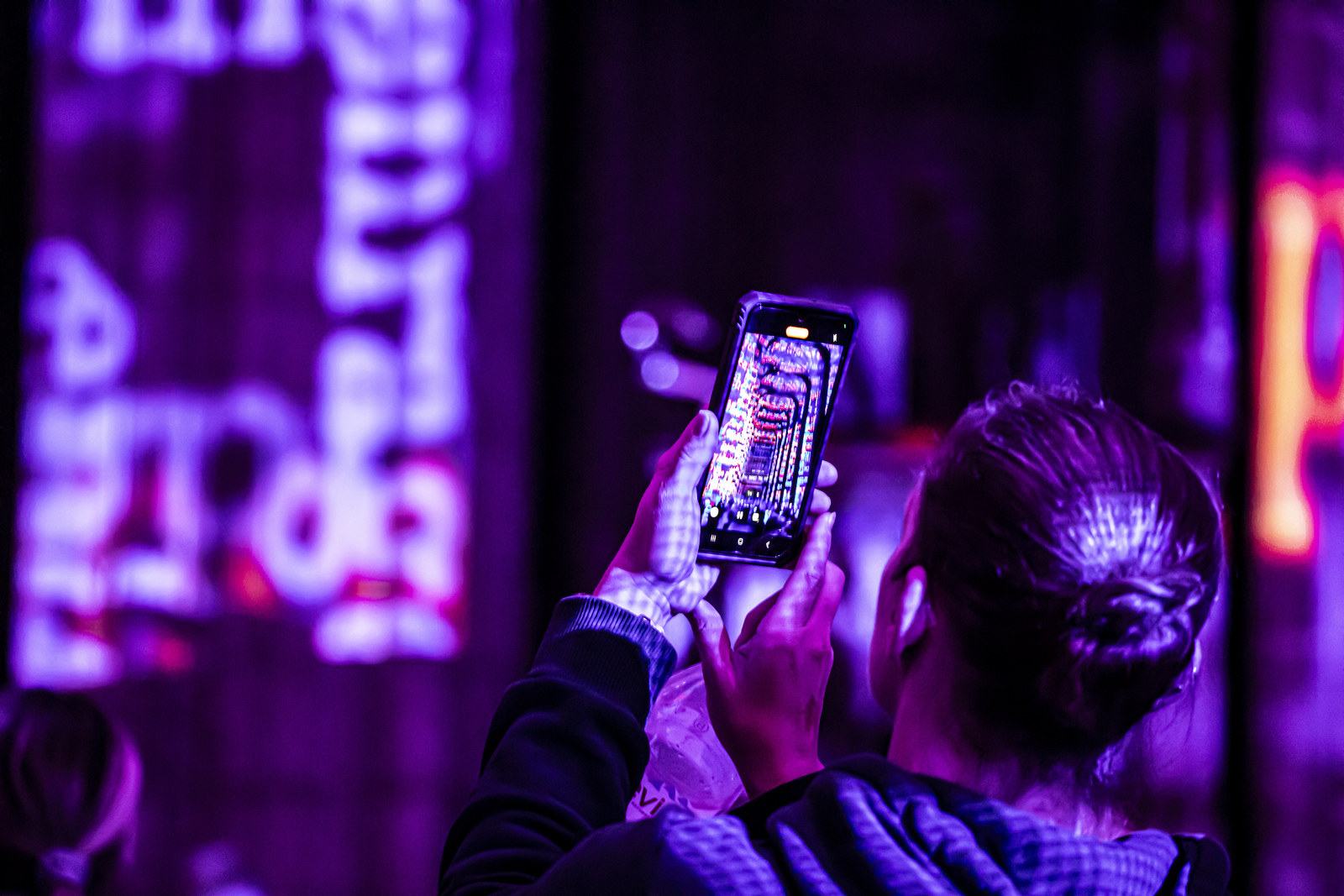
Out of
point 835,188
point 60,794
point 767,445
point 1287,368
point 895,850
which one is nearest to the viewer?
point 895,850

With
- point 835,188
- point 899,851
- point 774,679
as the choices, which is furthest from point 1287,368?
point 899,851

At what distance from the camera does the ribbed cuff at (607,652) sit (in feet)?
1.92

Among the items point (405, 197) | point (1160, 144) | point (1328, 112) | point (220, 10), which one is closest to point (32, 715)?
point (405, 197)

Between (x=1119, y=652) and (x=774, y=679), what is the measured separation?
199 millimetres

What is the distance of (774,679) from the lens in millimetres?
641

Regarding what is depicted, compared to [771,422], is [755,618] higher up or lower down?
lower down

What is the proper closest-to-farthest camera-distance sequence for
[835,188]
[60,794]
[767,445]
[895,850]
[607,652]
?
[895,850]
[607,652]
[767,445]
[60,794]
[835,188]

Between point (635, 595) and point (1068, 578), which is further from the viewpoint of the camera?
point (635, 595)

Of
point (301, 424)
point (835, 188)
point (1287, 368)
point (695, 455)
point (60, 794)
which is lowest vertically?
point (60, 794)

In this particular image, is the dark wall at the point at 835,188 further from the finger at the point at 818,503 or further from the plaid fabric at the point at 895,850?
the plaid fabric at the point at 895,850

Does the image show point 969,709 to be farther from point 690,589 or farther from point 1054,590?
point 690,589

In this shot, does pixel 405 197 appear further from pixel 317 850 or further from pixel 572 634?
pixel 572 634

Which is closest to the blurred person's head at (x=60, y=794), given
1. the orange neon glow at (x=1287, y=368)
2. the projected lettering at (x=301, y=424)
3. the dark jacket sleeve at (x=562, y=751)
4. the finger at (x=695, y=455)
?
the dark jacket sleeve at (x=562, y=751)

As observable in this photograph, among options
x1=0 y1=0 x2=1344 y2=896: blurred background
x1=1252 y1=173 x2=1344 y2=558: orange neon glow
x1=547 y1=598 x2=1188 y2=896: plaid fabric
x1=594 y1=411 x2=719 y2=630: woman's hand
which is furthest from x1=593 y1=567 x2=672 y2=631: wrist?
x1=1252 y1=173 x2=1344 y2=558: orange neon glow
